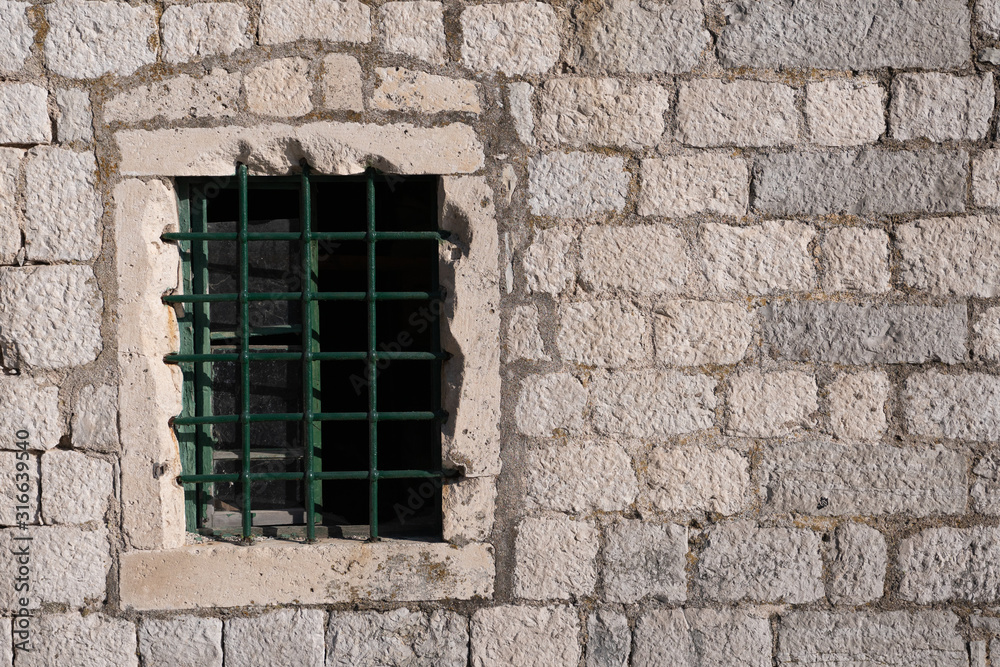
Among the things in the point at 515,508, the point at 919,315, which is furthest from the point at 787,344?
the point at 515,508

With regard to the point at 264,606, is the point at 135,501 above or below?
above

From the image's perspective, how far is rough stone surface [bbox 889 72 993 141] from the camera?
2490 millimetres

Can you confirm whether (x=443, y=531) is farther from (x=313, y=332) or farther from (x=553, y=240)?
(x=553, y=240)

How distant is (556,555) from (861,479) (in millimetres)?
1054

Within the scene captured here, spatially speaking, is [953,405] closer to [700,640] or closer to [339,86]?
[700,640]

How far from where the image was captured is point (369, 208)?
2.49 metres

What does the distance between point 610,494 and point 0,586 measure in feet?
6.66

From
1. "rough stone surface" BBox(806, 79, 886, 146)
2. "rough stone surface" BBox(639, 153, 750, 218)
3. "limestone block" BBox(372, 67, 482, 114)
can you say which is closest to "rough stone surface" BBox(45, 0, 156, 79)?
"limestone block" BBox(372, 67, 482, 114)

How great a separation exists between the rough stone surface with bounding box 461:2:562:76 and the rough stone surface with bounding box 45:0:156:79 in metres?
1.05

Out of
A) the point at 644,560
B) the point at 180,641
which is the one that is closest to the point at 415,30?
the point at 644,560

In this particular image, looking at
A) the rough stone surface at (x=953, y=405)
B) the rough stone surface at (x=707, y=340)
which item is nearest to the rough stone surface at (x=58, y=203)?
the rough stone surface at (x=707, y=340)

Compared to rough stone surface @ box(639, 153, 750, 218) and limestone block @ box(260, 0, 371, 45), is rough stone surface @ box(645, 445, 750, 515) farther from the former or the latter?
limestone block @ box(260, 0, 371, 45)

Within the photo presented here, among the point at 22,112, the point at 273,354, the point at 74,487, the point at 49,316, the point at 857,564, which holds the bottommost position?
the point at 857,564

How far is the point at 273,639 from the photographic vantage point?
8.05ft
